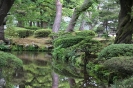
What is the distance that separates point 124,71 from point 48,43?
47.7 ft

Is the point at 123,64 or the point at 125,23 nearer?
the point at 123,64

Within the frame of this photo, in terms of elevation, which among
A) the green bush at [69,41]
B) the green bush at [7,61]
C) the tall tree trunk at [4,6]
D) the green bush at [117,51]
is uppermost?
the tall tree trunk at [4,6]

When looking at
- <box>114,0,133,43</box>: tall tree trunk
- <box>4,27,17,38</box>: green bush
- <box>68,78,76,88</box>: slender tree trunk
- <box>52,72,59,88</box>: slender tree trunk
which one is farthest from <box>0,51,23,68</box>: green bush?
<box>4,27,17,38</box>: green bush

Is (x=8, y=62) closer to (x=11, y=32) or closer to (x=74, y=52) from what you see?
(x=74, y=52)

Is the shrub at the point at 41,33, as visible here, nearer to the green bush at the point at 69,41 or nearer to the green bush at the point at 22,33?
the green bush at the point at 22,33

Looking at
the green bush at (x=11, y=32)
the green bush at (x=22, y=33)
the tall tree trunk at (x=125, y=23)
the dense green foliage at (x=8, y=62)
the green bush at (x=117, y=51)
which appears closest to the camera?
the dense green foliage at (x=8, y=62)

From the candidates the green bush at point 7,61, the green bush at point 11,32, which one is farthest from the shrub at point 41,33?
the green bush at point 7,61

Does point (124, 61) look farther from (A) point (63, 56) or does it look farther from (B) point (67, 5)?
(B) point (67, 5)

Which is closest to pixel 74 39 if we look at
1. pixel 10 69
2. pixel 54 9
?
pixel 10 69

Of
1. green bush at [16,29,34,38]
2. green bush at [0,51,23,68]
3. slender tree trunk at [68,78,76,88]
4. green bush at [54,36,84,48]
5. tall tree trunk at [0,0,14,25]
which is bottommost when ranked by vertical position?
green bush at [16,29,34,38]

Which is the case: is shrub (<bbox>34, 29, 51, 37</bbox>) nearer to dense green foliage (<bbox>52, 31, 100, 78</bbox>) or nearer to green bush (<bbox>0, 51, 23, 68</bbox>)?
dense green foliage (<bbox>52, 31, 100, 78</bbox>)

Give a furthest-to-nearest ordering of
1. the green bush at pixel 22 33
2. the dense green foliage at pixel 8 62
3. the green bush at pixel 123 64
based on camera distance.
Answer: the green bush at pixel 22 33, the dense green foliage at pixel 8 62, the green bush at pixel 123 64

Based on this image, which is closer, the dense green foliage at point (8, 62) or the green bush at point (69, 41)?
the dense green foliage at point (8, 62)

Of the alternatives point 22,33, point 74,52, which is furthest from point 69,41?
point 22,33
